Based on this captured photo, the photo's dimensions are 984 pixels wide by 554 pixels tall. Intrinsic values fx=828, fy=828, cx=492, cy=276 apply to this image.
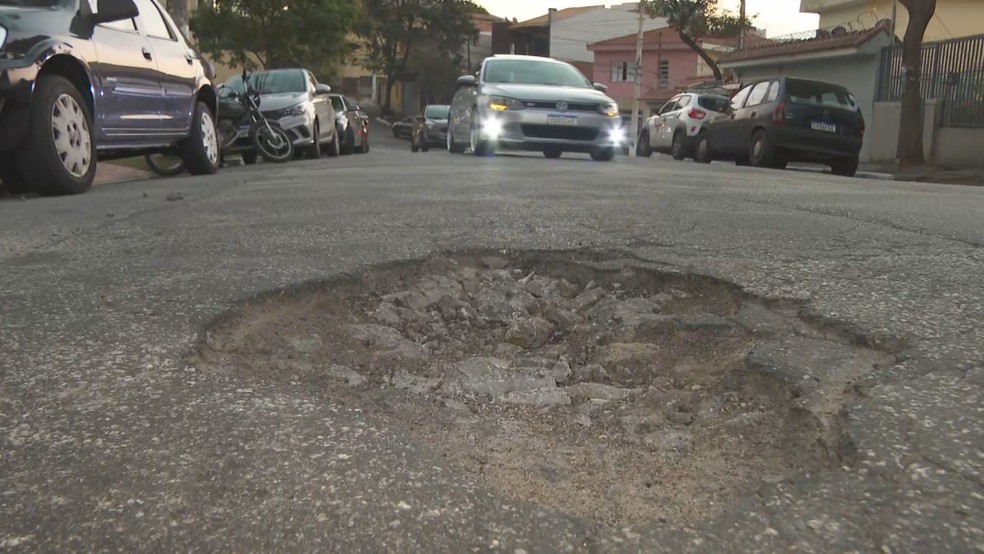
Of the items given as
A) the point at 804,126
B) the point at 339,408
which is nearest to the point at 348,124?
the point at 804,126

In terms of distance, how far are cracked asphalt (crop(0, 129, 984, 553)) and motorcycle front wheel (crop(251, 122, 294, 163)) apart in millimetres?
7084

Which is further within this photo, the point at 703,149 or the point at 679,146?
the point at 679,146

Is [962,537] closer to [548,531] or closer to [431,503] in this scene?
[548,531]

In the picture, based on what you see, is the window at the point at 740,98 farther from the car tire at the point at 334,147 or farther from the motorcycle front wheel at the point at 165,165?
the motorcycle front wheel at the point at 165,165

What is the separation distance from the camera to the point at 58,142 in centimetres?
609

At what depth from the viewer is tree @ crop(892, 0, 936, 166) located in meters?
16.0

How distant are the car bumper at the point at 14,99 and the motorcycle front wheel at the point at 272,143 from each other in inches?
238

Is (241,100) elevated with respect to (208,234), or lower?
elevated

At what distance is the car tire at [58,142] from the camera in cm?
582

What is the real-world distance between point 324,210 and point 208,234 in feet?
3.23

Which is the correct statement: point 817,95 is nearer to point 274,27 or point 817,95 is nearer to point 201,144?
point 201,144

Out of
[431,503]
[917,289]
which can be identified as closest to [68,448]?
[431,503]

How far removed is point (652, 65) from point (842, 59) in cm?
3083

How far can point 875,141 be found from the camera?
19.9 m
